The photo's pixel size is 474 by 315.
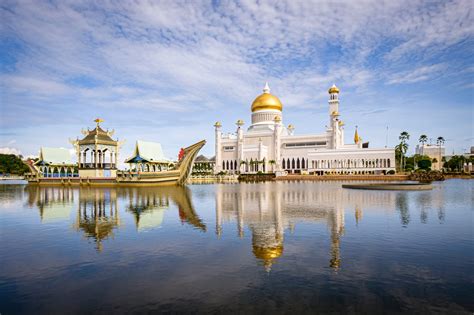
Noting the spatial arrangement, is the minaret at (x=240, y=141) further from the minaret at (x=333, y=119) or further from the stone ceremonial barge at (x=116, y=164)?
the stone ceremonial barge at (x=116, y=164)

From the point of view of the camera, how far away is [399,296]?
6.59 meters

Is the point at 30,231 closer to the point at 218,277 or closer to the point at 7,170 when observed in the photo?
the point at 218,277

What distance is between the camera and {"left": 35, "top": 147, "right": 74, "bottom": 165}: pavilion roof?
5991cm

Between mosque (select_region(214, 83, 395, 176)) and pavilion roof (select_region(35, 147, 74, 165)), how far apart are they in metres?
41.5

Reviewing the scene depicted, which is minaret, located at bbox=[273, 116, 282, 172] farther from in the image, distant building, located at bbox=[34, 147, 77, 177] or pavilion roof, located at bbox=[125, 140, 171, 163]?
distant building, located at bbox=[34, 147, 77, 177]

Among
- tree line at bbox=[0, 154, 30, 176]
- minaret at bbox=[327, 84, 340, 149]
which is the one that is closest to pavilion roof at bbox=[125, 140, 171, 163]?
minaret at bbox=[327, 84, 340, 149]

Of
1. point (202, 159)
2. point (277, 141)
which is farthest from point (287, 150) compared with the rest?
point (202, 159)

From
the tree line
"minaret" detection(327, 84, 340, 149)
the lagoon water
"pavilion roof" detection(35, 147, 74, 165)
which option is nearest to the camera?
the lagoon water

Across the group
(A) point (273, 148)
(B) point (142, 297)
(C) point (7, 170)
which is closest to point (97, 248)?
(B) point (142, 297)

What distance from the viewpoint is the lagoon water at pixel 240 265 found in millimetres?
6348

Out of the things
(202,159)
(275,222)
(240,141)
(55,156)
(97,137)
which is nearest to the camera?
(275,222)

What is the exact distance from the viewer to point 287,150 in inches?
3664

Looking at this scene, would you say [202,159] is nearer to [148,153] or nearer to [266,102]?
[266,102]

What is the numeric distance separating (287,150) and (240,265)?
8568 centimetres
